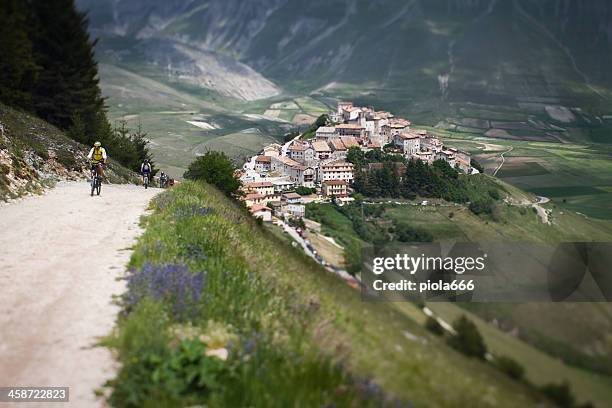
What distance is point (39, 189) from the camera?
1031 inches

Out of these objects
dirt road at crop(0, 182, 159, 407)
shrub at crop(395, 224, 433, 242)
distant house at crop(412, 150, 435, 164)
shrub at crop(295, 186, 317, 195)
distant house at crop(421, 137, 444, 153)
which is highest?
distant house at crop(421, 137, 444, 153)

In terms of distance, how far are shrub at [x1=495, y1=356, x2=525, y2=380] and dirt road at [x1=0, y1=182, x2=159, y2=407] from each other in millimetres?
5018

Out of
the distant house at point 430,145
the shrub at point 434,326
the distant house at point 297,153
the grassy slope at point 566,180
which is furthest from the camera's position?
the distant house at point 297,153

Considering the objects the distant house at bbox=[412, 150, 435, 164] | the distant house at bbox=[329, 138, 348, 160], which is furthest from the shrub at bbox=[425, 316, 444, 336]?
the distant house at bbox=[412, 150, 435, 164]

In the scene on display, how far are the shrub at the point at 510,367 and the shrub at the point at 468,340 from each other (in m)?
0.21

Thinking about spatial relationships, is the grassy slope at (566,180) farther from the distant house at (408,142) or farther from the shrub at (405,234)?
the shrub at (405,234)

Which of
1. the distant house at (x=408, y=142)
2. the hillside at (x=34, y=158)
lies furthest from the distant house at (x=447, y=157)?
the hillside at (x=34, y=158)

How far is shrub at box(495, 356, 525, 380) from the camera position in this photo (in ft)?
18.2

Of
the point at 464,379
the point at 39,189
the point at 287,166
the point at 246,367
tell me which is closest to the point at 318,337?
the point at 246,367

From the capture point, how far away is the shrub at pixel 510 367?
5551 millimetres

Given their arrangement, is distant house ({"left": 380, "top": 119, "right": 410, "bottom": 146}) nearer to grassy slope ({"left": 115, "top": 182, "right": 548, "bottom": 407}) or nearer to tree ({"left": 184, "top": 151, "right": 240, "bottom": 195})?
tree ({"left": 184, "top": 151, "right": 240, "bottom": 195})

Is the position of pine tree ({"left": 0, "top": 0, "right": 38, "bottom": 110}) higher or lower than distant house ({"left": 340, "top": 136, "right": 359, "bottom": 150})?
lower

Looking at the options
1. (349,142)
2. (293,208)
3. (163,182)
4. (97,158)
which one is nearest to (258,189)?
(163,182)

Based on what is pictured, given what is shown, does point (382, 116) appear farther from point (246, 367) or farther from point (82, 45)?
point (246, 367)
